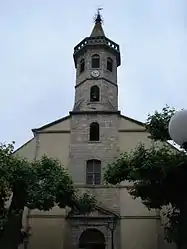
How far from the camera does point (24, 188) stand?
65.7 feet

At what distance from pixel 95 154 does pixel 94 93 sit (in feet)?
15.1

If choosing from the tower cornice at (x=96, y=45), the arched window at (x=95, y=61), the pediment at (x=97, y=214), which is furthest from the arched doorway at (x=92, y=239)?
the tower cornice at (x=96, y=45)

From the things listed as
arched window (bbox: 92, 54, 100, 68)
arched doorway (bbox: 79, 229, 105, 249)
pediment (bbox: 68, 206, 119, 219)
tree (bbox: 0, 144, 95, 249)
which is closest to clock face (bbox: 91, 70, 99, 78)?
arched window (bbox: 92, 54, 100, 68)

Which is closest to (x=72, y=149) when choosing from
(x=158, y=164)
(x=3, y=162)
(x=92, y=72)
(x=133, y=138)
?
(x=133, y=138)

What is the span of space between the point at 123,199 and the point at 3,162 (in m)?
8.63

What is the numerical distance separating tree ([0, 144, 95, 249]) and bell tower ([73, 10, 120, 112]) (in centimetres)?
806

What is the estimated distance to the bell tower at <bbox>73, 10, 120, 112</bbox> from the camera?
2880cm

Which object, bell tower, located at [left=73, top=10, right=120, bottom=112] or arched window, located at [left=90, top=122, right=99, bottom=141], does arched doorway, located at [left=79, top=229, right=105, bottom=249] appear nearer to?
arched window, located at [left=90, top=122, right=99, bottom=141]

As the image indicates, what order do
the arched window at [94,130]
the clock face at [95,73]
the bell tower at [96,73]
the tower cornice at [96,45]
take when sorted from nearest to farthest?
the arched window at [94,130]
the bell tower at [96,73]
the clock face at [95,73]
the tower cornice at [96,45]

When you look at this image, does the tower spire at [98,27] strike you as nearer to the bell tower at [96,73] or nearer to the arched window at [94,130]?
the bell tower at [96,73]

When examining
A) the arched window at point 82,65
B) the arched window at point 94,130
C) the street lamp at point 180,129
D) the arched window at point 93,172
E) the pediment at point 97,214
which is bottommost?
the street lamp at point 180,129

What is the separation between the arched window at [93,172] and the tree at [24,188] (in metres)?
4.56

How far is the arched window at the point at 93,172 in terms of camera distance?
2591 centimetres

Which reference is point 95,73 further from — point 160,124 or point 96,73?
point 160,124
